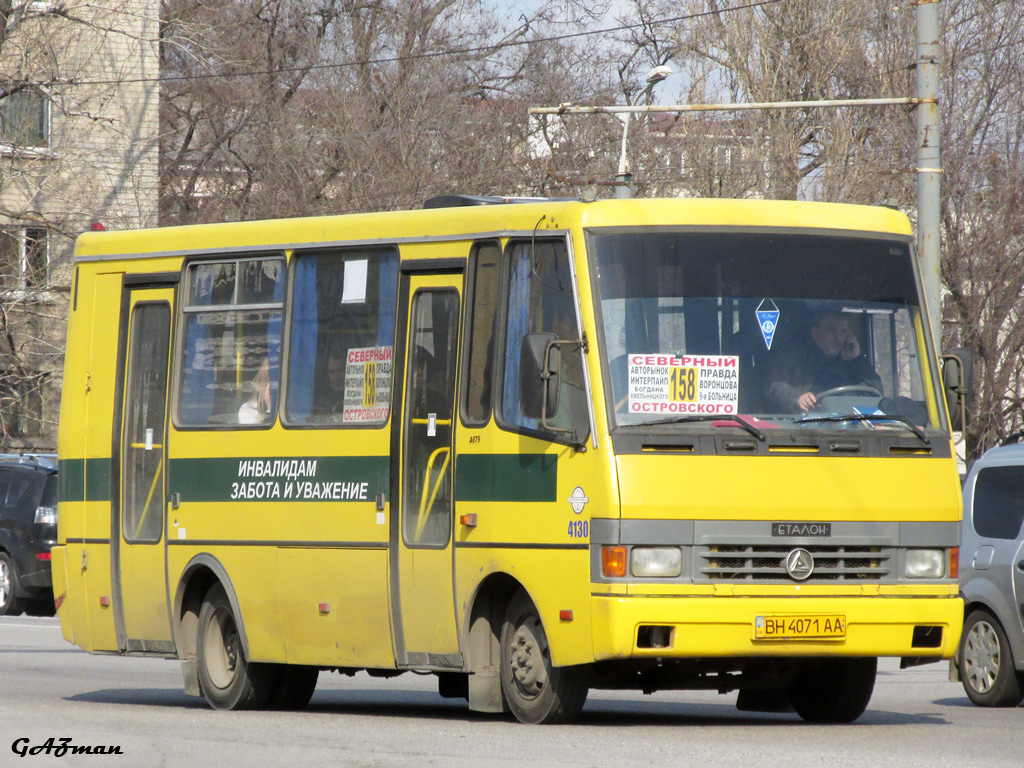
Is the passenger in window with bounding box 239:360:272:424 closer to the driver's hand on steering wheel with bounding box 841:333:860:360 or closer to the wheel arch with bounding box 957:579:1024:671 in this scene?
the driver's hand on steering wheel with bounding box 841:333:860:360

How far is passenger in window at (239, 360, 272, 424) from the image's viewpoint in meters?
11.7

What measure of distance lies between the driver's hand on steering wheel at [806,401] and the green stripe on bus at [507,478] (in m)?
1.34

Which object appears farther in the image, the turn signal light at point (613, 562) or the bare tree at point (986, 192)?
the bare tree at point (986, 192)

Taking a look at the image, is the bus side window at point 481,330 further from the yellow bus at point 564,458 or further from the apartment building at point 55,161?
the apartment building at point 55,161

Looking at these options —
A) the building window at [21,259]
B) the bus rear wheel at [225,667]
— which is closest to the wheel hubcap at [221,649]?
the bus rear wheel at [225,667]

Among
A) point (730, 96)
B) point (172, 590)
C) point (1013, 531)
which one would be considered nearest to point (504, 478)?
point (172, 590)

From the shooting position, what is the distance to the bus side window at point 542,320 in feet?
31.8

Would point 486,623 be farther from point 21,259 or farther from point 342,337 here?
point 21,259

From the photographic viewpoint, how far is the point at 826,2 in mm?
34469

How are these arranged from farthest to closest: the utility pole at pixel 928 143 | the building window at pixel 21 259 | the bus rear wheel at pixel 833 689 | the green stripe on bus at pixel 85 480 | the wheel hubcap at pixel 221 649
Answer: the building window at pixel 21 259 → the utility pole at pixel 928 143 → the green stripe on bus at pixel 85 480 → the wheel hubcap at pixel 221 649 → the bus rear wheel at pixel 833 689

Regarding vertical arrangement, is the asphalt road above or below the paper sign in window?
below

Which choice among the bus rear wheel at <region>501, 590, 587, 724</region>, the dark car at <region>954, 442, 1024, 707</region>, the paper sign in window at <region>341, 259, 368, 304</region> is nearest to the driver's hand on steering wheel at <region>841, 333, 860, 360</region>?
the bus rear wheel at <region>501, 590, 587, 724</region>

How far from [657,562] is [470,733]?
1425 millimetres

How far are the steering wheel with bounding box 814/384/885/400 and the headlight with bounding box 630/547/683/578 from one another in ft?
4.02
